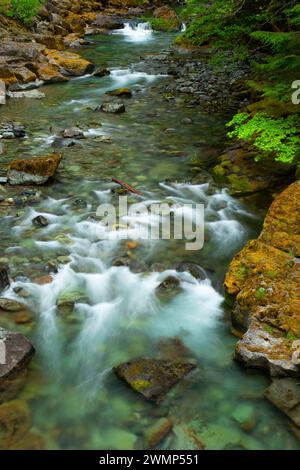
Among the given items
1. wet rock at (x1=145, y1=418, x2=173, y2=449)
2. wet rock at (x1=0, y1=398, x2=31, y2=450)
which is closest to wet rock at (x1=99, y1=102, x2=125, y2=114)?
wet rock at (x1=0, y1=398, x2=31, y2=450)

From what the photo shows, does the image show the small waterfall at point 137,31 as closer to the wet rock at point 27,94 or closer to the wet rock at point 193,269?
the wet rock at point 27,94

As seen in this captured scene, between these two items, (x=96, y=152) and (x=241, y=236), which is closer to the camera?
(x=241, y=236)

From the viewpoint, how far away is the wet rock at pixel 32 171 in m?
8.69

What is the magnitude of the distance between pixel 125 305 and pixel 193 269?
1169 mm

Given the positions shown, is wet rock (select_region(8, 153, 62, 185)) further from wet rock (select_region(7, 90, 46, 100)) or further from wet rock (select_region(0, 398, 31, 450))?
wet rock (select_region(7, 90, 46, 100))

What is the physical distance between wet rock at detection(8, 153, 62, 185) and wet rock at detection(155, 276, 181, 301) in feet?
13.1

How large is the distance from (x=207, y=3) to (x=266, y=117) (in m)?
5.39

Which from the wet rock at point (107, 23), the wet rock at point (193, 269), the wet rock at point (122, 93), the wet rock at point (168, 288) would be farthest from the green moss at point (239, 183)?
the wet rock at point (107, 23)

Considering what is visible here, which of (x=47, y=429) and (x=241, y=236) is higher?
(x=241, y=236)

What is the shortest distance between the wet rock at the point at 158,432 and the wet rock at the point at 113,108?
11277mm

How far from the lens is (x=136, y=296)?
5.91 metres

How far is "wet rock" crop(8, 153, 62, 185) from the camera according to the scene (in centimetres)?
869

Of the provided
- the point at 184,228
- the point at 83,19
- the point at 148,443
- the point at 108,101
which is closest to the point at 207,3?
the point at 108,101
